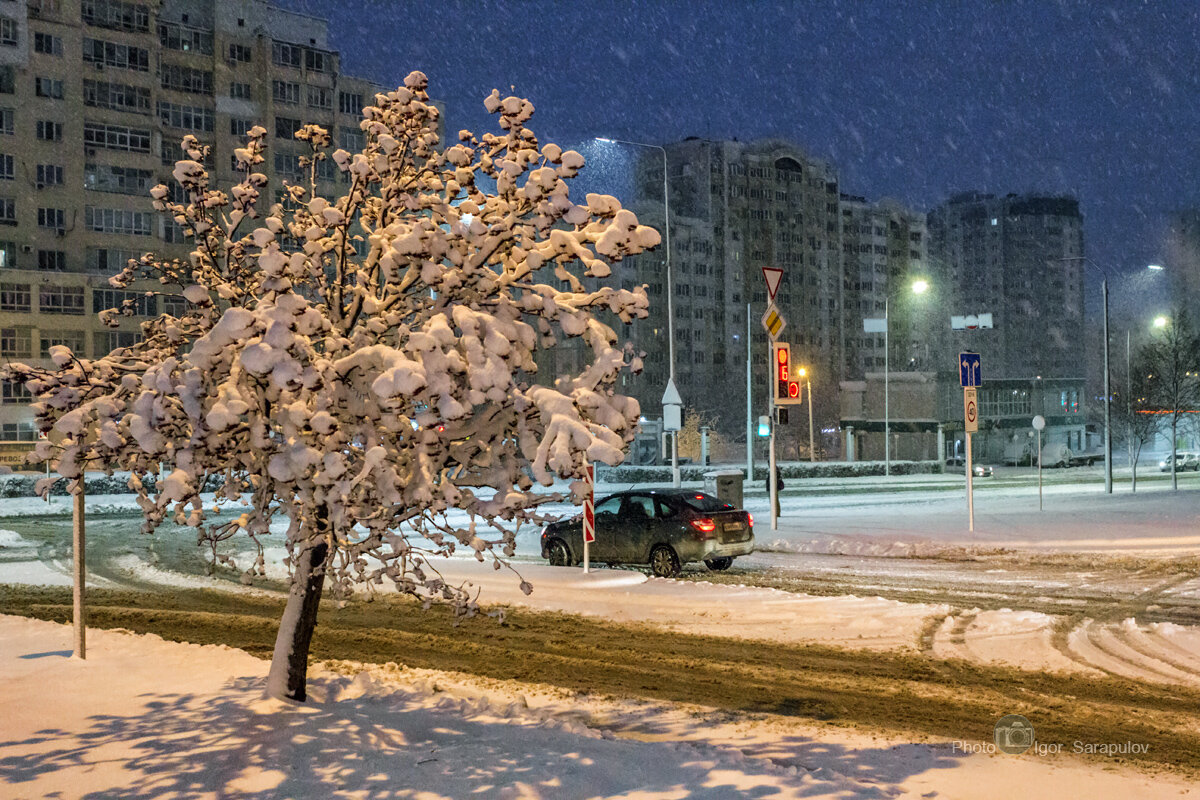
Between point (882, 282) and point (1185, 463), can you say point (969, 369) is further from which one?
point (882, 282)

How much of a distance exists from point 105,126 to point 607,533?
→ 202ft

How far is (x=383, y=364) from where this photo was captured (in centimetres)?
618

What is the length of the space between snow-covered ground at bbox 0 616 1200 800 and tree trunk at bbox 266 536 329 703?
0.58ft

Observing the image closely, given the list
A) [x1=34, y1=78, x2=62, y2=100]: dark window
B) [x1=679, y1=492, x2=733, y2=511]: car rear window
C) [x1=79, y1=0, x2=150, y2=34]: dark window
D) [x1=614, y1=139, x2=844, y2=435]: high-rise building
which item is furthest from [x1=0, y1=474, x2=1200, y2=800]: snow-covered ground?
[x1=614, y1=139, x2=844, y2=435]: high-rise building

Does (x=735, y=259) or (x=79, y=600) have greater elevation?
(x=735, y=259)

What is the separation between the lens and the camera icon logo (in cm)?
750

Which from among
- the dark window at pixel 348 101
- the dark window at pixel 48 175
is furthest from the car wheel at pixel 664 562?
the dark window at pixel 348 101

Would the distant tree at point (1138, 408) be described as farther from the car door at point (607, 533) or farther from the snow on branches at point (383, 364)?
the snow on branches at point (383, 364)

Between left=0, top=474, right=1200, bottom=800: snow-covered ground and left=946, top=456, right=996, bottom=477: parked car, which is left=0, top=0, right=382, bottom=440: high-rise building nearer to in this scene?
left=946, top=456, right=996, bottom=477: parked car

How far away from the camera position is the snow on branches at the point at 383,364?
5.92 m

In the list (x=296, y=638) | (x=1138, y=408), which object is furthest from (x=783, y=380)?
(x=1138, y=408)

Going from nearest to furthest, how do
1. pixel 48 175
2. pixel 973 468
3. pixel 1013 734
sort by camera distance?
pixel 1013 734 < pixel 48 175 < pixel 973 468

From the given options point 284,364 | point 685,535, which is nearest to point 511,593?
point 685,535

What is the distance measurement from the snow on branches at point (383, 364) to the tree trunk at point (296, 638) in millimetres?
647
